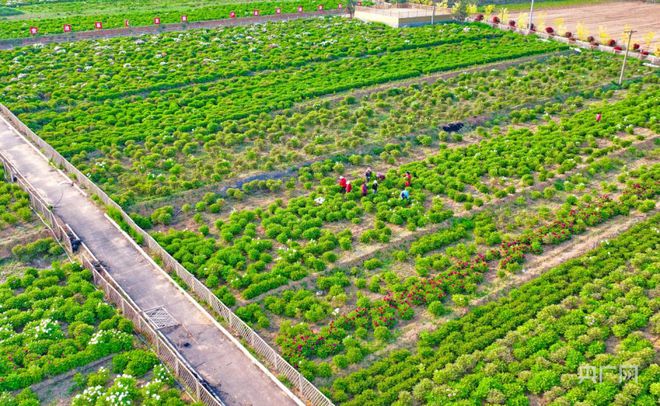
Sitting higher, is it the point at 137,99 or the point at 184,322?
the point at 137,99

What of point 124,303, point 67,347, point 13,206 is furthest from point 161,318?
point 13,206

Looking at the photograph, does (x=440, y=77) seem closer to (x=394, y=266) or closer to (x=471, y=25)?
(x=471, y=25)

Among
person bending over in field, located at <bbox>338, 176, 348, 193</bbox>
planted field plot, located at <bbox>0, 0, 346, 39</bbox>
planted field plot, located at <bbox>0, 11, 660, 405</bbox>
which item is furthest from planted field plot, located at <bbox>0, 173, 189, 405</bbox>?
planted field plot, located at <bbox>0, 0, 346, 39</bbox>

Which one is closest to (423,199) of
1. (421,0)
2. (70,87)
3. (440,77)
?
(440,77)

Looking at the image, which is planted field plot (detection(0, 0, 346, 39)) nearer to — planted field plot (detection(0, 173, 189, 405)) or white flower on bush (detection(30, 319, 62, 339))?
planted field plot (detection(0, 173, 189, 405))

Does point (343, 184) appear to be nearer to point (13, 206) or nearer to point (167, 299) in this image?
point (167, 299)

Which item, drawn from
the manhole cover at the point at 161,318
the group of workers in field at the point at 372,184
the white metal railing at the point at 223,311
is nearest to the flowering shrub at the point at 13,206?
the white metal railing at the point at 223,311
